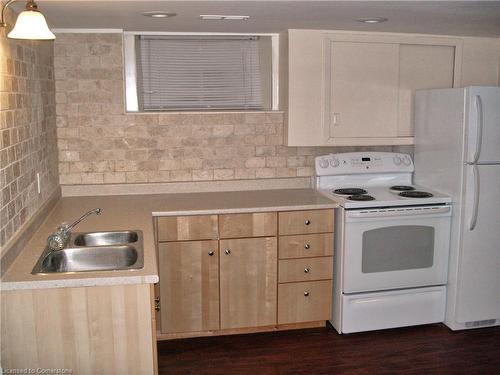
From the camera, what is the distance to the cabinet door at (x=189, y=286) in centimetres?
350

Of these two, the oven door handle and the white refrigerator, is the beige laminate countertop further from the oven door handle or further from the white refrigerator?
the white refrigerator

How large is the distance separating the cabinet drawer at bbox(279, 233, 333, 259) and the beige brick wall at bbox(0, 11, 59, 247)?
1.53 meters

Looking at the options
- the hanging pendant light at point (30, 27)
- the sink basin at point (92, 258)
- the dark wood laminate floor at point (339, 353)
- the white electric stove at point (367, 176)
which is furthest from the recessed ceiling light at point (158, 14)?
the dark wood laminate floor at point (339, 353)

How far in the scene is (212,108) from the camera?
401cm

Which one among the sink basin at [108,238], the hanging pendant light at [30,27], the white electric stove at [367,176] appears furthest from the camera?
the white electric stove at [367,176]

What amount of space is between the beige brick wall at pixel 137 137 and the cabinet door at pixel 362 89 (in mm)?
342

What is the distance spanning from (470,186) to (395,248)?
0.63m

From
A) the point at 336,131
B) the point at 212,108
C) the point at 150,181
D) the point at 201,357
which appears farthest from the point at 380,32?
the point at 201,357

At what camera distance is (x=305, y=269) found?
145 inches

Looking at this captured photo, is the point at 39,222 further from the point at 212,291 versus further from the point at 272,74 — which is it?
the point at 272,74

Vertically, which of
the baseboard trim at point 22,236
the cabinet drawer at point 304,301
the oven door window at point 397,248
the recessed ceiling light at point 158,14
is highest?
the recessed ceiling light at point 158,14

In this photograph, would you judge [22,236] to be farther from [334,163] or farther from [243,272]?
[334,163]

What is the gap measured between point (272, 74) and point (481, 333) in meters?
2.32

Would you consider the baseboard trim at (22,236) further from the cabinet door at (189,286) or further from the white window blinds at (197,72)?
the white window blinds at (197,72)
